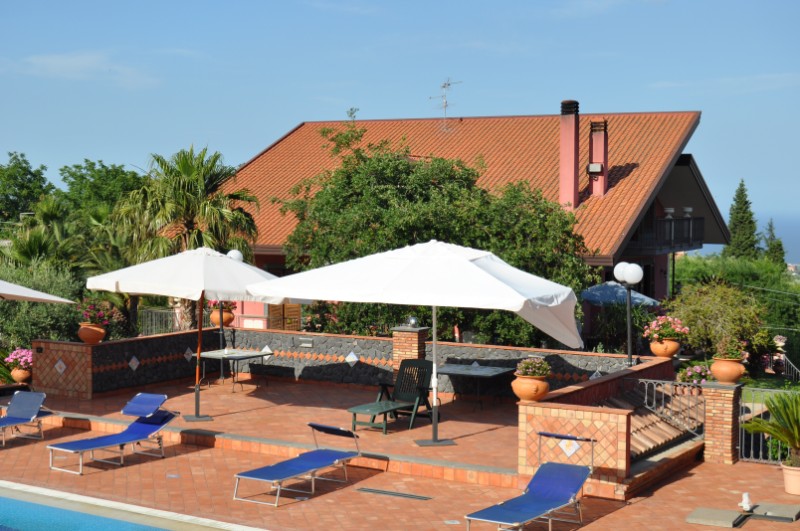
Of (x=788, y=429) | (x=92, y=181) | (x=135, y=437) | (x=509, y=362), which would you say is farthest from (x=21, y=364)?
(x=92, y=181)

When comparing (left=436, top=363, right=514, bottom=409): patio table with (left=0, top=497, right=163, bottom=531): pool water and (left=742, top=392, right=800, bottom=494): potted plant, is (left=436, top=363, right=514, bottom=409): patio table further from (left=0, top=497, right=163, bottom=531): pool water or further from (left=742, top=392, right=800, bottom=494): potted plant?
(left=0, top=497, right=163, bottom=531): pool water

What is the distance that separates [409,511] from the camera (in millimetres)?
10703

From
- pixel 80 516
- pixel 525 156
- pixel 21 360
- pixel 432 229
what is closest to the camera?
pixel 80 516

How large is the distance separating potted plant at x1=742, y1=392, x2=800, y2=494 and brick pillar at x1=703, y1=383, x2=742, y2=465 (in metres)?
1.37

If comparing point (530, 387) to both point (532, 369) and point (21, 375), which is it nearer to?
point (532, 369)

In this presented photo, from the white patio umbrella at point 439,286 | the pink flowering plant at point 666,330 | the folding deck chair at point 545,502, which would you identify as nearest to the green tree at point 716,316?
the pink flowering plant at point 666,330

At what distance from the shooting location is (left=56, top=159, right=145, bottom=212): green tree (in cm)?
6303

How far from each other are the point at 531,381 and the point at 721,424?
3.38 m

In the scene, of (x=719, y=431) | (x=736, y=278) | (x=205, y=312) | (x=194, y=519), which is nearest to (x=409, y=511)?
(x=194, y=519)

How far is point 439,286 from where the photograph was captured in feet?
41.8

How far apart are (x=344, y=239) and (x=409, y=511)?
12188mm

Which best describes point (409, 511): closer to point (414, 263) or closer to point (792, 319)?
point (414, 263)

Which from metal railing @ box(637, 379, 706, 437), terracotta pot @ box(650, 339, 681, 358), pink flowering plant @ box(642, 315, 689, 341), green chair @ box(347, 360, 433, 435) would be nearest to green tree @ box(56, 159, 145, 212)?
pink flowering plant @ box(642, 315, 689, 341)

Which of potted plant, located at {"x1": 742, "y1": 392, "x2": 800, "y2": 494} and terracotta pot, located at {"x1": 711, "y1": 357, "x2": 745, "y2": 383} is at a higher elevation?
terracotta pot, located at {"x1": 711, "y1": 357, "x2": 745, "y2": 383}
